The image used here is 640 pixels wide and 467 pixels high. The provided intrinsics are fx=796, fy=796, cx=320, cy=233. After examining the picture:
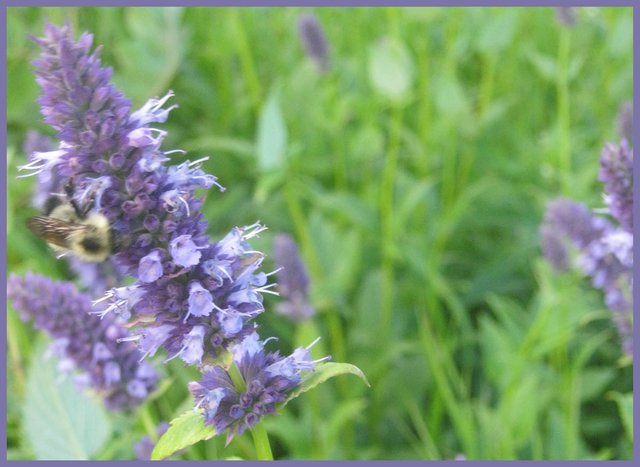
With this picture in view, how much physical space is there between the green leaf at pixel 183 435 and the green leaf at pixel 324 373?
16 cm

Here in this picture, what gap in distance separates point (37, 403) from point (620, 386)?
94.2 inches

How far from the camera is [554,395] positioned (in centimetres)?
319

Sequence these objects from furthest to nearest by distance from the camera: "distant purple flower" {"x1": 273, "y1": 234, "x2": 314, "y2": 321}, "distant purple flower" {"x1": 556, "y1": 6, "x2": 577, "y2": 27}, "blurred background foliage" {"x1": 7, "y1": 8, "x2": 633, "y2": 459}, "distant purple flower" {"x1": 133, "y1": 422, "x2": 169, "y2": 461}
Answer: "distant purple flower" {"x1": 556, "y1": 6, "x2": 577, "y2": 27} → "blurred background foliage" {"x1": 7, "y1": 8, "x2": 633, "y2": 459} → "distant purple flower" {"x1": 273, "y1": 234, "x2": 314, "y2": 321} → "distant purple flower" {"x1": 133, "y1": 422, "x2": 169, "y2": 461}

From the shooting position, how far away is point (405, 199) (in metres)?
3.57

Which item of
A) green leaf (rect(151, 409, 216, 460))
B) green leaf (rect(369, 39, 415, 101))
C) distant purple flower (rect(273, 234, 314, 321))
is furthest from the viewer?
green leaf (rect(369, 39, 415, 101))

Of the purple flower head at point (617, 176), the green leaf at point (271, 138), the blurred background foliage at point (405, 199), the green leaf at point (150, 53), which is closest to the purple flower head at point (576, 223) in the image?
the blurred background foliage at point (405, 199)

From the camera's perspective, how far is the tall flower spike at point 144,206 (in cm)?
132

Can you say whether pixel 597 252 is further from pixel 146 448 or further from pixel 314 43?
pixel 314 43

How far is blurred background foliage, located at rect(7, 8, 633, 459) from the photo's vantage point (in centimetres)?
303

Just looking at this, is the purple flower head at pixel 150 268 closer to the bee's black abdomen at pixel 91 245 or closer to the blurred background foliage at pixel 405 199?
the bee's black abdomen at pixel 91 245

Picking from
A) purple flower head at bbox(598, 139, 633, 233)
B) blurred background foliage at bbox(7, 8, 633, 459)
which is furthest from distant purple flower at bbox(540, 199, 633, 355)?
purple flower head at bbox(598, 139, 633, 233)

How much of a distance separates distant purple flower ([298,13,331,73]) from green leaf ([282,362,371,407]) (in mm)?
2323

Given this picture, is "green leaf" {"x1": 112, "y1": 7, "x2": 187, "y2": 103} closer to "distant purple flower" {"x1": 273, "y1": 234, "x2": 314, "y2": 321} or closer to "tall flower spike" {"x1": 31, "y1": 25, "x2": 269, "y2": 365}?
"distant purple flower" {"x1": 273, "y1": 234, "x2": 314, "y2": 321}

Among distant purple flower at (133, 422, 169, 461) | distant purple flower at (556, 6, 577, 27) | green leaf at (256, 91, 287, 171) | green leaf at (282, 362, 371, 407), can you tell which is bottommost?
distant purple flower at (133, 422, 169, 461)
